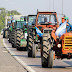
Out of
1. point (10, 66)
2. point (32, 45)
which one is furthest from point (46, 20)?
point (10, 66)

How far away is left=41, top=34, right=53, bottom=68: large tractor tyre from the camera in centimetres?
1525

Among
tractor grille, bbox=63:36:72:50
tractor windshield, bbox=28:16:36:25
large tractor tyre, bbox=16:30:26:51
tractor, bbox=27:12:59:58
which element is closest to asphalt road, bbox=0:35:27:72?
tractor grille, bbox=63:36:72:50

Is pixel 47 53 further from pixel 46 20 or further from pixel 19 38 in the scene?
pixel 19 38

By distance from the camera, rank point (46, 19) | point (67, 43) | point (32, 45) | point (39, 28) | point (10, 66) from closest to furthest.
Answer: point (67, 43) → point (10, 66) → point (32, 45) → point (39, 28) → point (46, 19)

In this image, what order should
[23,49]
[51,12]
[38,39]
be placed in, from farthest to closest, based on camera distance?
[23,49]
[51,12]
[38,39]

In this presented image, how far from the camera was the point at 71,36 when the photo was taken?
49.9 ft

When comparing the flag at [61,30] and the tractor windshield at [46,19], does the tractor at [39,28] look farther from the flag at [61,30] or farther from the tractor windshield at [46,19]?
the flag at [61,30]

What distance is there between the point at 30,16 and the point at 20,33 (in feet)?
11.2

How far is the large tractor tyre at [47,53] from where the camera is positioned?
600 inches

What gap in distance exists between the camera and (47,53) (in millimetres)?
15469

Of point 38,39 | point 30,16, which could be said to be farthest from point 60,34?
point 30,16

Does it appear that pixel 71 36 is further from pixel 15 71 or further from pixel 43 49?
pixel 15 71

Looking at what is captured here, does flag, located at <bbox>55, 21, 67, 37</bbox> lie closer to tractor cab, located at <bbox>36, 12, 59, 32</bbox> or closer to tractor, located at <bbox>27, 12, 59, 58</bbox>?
tractor, located at <bbox>27, 12, 59, 58</bbox>

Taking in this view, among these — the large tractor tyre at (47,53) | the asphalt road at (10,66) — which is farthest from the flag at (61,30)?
the asphalt road at (10,66)
